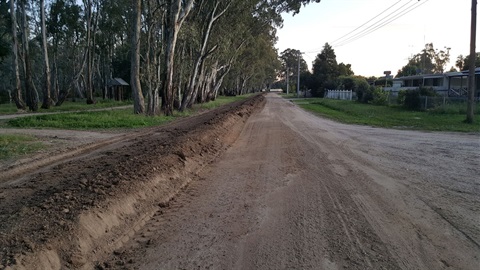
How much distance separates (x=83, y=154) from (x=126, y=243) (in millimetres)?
6168

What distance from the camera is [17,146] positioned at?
1077 centimetres

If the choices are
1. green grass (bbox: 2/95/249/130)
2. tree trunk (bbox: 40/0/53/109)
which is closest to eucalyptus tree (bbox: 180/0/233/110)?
green grass (bbox: 2/95/249/130)

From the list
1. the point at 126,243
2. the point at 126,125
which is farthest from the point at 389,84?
the point at 126,243

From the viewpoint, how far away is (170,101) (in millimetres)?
26078

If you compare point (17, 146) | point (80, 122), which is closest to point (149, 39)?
point (80, 122)

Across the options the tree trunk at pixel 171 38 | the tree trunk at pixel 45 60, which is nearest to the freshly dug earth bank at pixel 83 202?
the tree trunk at pixel 171 38

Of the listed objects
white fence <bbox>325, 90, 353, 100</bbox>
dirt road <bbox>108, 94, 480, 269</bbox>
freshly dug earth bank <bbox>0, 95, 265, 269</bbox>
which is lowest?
dirt road <bbox>108, 94, 480, 269</bbox>

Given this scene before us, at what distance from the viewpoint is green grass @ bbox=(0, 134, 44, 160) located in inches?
384

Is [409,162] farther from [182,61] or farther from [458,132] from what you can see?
[182,61]

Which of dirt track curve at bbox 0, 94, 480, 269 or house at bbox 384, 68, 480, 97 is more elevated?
house at bbox 384, 68, 480, 97

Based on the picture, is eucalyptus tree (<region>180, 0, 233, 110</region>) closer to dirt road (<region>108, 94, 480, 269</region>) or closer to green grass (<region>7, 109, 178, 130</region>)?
green grass (<region>7, 109, 178, 130</region>)

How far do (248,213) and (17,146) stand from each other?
26.0ft

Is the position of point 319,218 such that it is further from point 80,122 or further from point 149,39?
point 149,39

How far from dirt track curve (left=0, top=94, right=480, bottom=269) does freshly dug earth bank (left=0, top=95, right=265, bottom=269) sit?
2 cm
